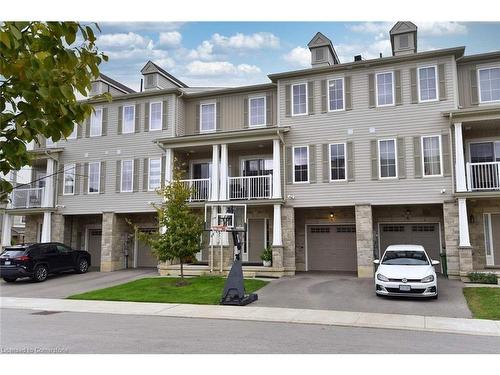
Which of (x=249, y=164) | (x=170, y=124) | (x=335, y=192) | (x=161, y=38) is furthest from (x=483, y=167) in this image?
(x=161, y=38)

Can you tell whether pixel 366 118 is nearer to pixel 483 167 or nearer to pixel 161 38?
pixel 483 167

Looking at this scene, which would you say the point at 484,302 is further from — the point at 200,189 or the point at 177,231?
the point at 200,189

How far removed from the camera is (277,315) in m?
11.3

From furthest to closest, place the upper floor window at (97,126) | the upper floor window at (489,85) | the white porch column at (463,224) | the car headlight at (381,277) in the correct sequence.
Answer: the upper floor window at (97,126)
the upper floor window at (489,85)
the white porch column at (463,224)
the car headlight at (381,277)

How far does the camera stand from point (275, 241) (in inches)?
723

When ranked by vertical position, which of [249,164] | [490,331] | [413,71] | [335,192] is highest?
[413,71]

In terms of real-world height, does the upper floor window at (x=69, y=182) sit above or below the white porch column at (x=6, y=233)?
above

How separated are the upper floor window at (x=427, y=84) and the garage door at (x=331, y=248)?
20.4 ft

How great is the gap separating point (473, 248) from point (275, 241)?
7.86 meters

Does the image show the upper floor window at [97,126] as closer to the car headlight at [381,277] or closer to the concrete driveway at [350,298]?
the concrete driveway at [350,298]

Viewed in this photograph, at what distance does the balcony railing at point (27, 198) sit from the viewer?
23281 millimetres

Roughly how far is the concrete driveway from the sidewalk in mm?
753

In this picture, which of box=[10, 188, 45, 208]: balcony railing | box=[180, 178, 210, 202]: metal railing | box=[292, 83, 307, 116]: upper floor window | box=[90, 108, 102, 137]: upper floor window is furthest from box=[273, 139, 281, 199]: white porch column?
box=[10, 188, 45, 208]: balcony railing

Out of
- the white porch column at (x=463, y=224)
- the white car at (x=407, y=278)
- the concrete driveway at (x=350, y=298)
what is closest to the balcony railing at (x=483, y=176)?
the white porch column at (x=463, y=224)
